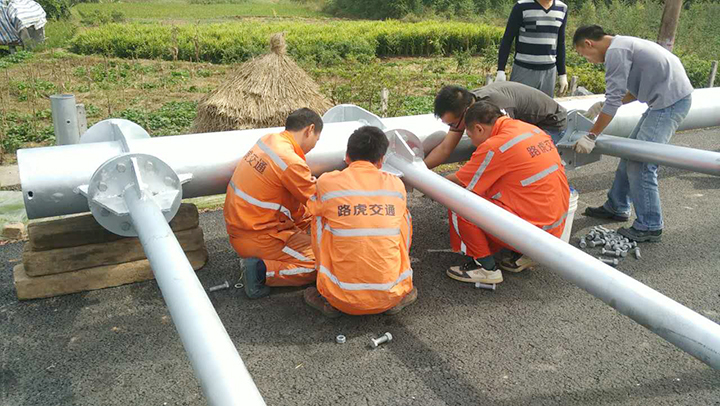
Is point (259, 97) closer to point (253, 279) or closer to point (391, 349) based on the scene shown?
point (253, 279)

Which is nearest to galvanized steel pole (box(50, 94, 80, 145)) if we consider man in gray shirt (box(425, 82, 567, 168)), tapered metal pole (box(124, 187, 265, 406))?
tapered metal pole (box(124, 187, 265, 406))

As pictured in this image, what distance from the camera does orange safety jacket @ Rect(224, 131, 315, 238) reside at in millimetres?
3867

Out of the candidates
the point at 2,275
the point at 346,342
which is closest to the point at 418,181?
the point at 346,342

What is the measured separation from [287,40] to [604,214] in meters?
14.6

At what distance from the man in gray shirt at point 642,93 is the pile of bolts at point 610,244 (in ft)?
0.40

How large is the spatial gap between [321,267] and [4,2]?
18.7 m

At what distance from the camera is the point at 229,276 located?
4.34 m

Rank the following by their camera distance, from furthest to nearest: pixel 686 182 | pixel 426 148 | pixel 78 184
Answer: pixel 686 182 < pixel 426 148 < pixel 78 184

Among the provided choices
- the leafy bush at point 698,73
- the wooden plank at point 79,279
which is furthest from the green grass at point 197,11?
the wooden plank at point 79,279

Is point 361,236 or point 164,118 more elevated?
point 361,236

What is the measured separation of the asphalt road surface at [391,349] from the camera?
121 inches

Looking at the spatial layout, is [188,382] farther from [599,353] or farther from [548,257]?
[599,353]

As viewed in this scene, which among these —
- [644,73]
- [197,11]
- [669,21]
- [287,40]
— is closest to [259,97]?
[644,73]

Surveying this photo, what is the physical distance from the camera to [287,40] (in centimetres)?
1833
